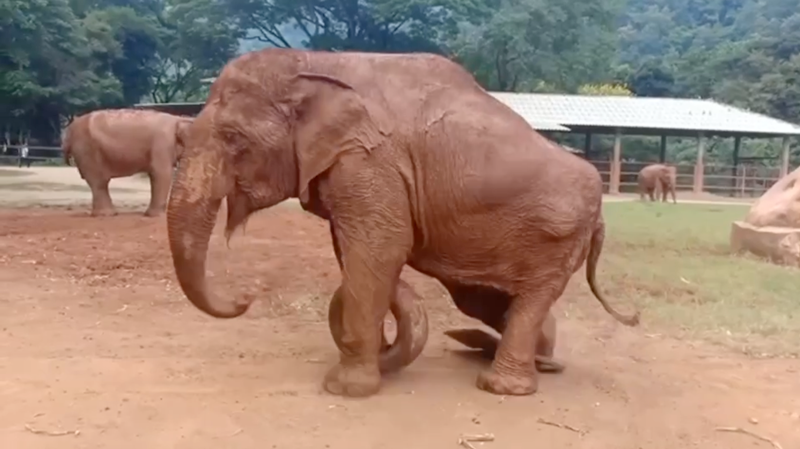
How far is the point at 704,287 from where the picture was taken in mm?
8359

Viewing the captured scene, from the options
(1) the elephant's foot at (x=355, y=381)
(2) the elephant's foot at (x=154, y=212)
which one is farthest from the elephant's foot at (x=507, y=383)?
(2) the elephant's foot at (x=154, y=212)

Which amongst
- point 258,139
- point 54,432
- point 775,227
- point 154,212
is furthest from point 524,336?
point 154,212

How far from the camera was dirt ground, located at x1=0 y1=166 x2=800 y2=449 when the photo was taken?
401cm

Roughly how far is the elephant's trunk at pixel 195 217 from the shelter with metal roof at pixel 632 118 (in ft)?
68.5

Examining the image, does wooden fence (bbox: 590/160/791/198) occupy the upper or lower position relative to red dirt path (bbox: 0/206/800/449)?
lower

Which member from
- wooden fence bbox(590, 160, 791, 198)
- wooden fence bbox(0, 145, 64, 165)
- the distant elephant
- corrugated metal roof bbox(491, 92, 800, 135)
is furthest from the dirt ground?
wooden fence bbox(0, 145, 64, 165)

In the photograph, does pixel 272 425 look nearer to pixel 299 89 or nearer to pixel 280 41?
pixel 299 89

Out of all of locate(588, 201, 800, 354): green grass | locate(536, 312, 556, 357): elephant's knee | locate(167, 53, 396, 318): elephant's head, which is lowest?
locate(588, 201, 800, 354): green grass

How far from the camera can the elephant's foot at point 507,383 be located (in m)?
4.50

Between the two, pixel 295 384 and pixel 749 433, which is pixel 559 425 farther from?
pixel 295 384

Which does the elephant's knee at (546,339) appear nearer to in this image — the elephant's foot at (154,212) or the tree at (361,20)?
the elephant's foot at (154,212)

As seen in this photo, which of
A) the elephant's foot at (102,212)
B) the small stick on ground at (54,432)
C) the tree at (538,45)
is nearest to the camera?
the small stick on ground at (54,432)

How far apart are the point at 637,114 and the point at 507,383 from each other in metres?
24.2

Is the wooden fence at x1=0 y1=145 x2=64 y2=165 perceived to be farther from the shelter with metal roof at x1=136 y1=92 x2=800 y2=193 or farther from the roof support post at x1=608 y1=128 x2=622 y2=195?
the roof support post at x1=608 y1=128 x2=622 y2=195
